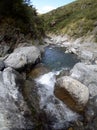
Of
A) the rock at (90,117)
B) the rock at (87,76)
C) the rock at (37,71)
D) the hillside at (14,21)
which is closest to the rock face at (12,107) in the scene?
the rock at (90,117)

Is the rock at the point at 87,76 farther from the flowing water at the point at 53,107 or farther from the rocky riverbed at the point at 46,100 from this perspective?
the flowing water at the point at 53,107

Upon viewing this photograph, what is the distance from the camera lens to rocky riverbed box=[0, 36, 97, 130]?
13633mm

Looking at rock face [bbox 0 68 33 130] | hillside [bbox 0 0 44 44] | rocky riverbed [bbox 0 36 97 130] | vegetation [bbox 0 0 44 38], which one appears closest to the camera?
rock face [bbox 0 68 33 130]

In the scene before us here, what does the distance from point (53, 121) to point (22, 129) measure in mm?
2510

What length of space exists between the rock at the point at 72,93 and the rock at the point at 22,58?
4.22 metres

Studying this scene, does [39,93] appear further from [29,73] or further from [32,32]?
[32,32]

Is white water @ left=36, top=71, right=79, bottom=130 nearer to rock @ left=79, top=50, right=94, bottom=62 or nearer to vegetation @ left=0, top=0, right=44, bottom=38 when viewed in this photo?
vegetation @ left=0, top=0, right=44, bottom=38

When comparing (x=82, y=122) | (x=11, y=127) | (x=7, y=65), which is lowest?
(x=82, y=122)

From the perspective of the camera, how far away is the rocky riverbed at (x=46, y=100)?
13.6 metres

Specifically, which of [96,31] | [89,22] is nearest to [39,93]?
[96,31]

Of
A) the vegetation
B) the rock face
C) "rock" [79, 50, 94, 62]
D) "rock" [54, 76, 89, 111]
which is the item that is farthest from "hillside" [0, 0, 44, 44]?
"rock" [54, 76, 89, 111]

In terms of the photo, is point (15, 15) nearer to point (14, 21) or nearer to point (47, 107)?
point (14, 21)

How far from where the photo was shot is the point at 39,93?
56.2ft

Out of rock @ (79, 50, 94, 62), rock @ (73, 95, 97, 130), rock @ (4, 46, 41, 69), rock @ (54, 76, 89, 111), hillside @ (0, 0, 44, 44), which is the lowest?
rock @ (73, 95, 97, 130)
